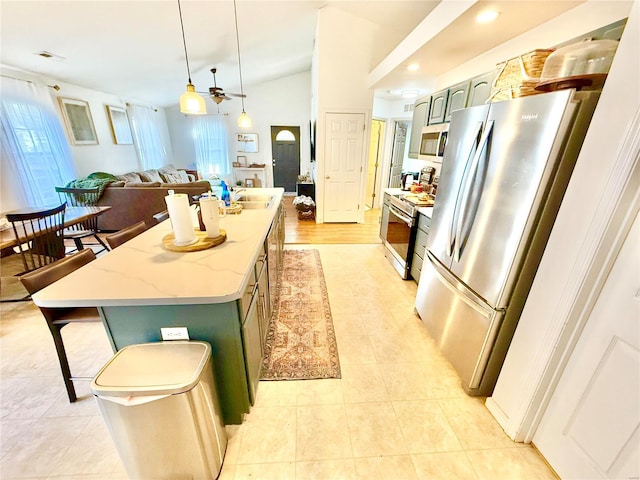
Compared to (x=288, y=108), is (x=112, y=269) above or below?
below

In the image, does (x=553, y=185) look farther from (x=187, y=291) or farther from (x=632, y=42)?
(x=187, y=291)

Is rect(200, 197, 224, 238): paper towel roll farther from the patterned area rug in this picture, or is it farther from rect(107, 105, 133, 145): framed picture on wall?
rect(107, 105, 133, 145): framed picture on wall

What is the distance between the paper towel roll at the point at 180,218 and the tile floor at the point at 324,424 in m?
1.04

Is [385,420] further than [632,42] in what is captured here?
Yes

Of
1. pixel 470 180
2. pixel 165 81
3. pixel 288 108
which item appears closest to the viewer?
pixel 470 180

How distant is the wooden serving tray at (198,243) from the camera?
4.65ft

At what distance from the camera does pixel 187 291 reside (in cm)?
107

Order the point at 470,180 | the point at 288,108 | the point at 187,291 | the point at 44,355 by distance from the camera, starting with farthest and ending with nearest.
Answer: the point at 288,108, the point at 44,355, the point at 470,180, the point at 187,291

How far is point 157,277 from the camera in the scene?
1181 millimetres

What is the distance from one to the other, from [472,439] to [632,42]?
184cm

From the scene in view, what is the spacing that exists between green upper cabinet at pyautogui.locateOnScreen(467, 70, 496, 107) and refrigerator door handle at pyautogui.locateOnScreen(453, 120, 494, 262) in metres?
0.89

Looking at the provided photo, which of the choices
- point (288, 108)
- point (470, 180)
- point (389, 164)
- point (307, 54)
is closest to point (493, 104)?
point (470, 180)

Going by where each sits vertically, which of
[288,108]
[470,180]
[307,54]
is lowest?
[470,180]

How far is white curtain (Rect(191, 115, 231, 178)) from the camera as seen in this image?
7320 millimetres
